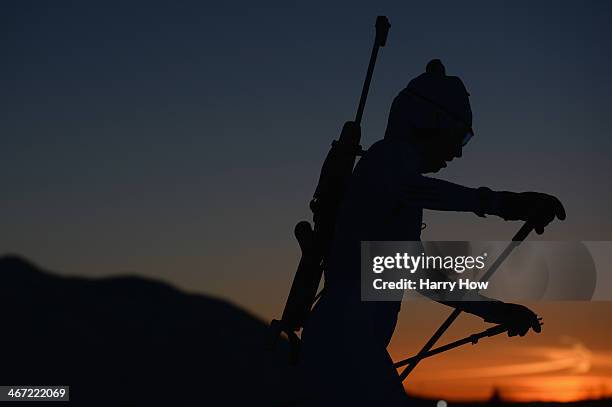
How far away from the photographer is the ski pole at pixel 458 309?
5.91 metres

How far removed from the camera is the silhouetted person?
17.1ft

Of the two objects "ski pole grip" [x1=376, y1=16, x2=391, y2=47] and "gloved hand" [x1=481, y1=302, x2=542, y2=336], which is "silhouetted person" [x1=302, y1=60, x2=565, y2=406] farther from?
"ski pole grip" [x1=376, y1=16, x2=391, y2=47]

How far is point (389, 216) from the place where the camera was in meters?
5.55

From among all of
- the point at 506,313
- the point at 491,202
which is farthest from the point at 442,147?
the point at 506,313

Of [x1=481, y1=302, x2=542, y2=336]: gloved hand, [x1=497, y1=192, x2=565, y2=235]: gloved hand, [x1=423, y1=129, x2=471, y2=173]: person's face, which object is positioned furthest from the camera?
[x1=481, y1=302, x2=542, y2=336]: gloved hand

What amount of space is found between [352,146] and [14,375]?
4713 inches

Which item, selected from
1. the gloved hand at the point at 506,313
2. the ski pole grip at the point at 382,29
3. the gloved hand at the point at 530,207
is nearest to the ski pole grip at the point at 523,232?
the gloved hand at the point at 506,313

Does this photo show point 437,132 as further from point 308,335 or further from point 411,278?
point 308,335

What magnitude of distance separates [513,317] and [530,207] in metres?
1.24

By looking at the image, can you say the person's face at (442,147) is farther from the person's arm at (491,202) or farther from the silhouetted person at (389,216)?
the person's arm at (491,202)

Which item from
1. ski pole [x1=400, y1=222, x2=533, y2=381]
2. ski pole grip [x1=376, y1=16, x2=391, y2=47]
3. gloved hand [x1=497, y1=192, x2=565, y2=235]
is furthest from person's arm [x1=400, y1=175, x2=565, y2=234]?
ski pole grip [x1=376, y1=16, x2=391, y2=47]

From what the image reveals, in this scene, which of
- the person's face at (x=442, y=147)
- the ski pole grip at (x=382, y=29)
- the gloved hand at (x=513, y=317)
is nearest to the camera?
the person's face at (x=442, y=147)

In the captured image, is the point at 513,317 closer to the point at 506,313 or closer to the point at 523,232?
the point at 506,313

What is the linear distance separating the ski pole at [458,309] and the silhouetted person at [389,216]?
0.50 ft
